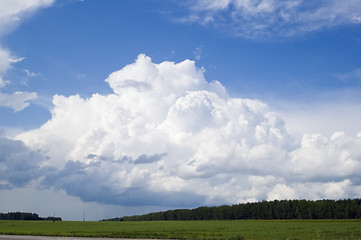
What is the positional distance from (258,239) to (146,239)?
752 inches

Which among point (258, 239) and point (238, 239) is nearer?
point (238, 239)

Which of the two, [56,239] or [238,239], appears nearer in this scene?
[238,239]

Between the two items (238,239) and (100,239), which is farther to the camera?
(100,239)

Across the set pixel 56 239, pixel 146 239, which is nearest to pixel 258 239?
pixel 146 239

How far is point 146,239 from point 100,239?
783 cm

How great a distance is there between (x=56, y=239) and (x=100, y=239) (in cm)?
751

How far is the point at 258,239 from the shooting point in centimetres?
6406

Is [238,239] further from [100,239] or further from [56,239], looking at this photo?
[56,239]

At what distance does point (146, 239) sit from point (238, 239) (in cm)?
1649

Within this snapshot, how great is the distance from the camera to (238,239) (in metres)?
59.0

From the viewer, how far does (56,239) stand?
65000mm

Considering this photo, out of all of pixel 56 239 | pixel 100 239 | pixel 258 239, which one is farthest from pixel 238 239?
pixel 56 239

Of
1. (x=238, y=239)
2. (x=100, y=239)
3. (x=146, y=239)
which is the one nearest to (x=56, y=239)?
(x=100, y=239)

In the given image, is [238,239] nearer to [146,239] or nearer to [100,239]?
[146,239]
